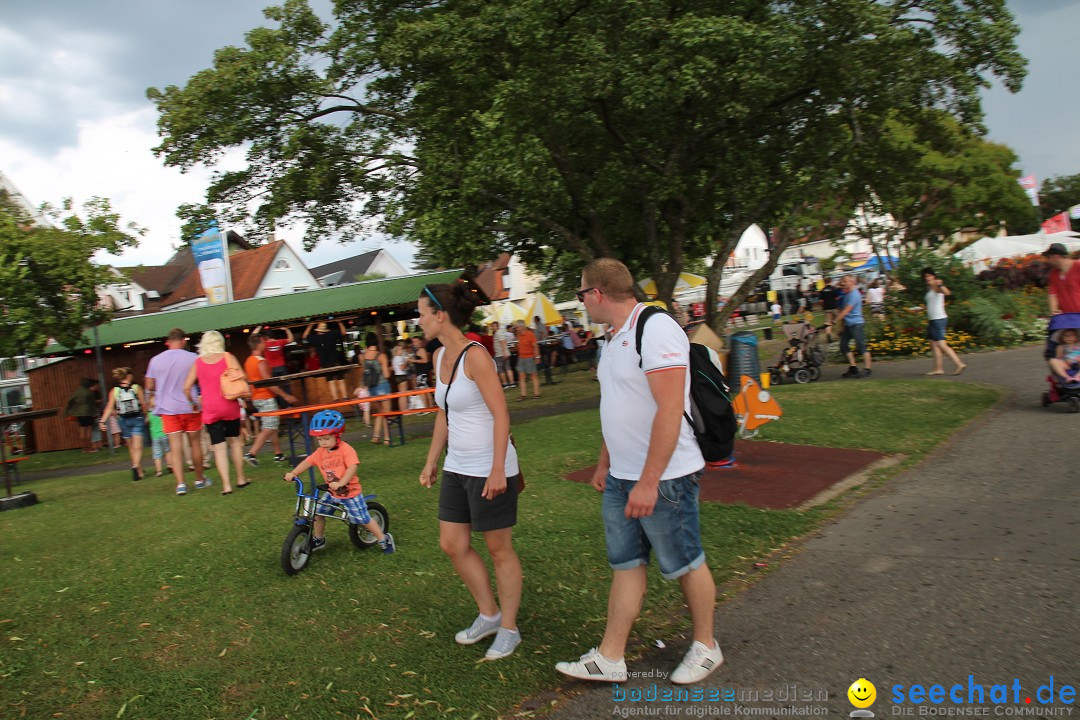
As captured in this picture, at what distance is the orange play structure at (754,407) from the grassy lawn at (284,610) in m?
1.03

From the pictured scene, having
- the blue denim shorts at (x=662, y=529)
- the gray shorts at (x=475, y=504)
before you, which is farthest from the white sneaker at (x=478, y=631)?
the blue denim shorts at (x=662, y=529)

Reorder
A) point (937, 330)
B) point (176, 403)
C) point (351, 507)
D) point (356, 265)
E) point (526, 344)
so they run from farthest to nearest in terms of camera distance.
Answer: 1. point (356, 265)
2. point (526, 344)
3. point (937, 330)
4. point (176, 403)
5. point (351, 507)

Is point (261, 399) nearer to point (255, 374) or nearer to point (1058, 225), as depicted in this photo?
point (255, 374)

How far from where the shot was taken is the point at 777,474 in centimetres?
750

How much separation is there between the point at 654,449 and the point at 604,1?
424 inches

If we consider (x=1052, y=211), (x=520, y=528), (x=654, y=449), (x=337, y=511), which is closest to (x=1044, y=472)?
(x=520, y=528)

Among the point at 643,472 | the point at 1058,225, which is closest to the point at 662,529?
the point at 643,472

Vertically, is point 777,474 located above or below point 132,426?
below

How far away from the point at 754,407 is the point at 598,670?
5.66 metres

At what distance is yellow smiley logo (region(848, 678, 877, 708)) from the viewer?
127 inches

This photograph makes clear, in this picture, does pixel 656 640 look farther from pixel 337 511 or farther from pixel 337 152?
pixel 337 152

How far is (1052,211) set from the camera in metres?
75.5

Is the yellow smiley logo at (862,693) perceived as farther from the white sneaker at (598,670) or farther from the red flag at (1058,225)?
the red flag at (1058,225)

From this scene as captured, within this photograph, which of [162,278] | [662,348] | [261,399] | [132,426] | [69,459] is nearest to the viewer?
[662,348]
